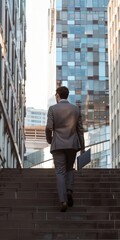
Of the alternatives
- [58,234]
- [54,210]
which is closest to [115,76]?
[54,210]

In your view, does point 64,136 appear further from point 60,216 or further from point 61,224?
point 61,224

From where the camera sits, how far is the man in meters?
11.1

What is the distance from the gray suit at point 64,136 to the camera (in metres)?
11.1

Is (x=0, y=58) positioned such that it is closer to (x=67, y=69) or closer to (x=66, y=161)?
(x=66, y=161)

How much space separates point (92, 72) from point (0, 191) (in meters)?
118

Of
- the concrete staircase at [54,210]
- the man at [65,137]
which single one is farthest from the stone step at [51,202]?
the man at [65,137]

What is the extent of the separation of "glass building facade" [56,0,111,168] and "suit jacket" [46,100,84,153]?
11483 centimetres

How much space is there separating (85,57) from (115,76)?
48802 millimetres

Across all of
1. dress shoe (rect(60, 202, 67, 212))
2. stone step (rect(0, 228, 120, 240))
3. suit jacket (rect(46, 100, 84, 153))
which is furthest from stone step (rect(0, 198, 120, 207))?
stone step (rect(0, 228, 120, 240))

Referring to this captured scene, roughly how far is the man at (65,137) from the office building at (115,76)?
6735cm

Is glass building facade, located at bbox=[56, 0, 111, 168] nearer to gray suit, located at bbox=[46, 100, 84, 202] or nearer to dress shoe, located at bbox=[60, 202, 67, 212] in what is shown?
gray suit, located at bbox=[46, 100, 84, 202]

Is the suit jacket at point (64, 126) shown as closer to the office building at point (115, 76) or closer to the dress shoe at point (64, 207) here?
the dress shoe at point (64, 207)

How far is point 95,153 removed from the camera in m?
97.6

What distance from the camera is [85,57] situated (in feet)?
432
